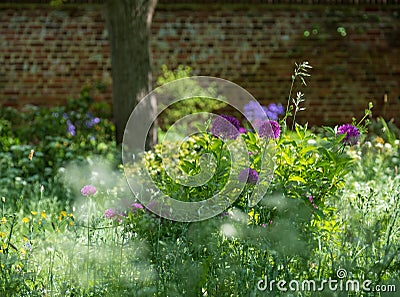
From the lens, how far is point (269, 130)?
333 cm

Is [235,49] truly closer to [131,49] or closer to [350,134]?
[131,49]

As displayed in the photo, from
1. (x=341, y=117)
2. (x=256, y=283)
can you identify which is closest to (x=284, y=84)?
(x=341, y=117)

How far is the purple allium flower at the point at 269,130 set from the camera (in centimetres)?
334

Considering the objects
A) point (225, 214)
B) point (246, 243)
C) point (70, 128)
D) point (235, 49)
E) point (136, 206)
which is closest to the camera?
point (246, 243)

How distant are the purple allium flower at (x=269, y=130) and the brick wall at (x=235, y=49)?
598 centimetres

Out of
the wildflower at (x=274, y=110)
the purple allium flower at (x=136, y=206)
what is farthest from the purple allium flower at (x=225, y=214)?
the wildflower at (x=274, y=110)

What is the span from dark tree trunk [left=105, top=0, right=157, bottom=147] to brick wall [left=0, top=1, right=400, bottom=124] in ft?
8.78

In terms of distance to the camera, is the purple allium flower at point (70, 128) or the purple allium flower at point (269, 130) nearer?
the purple allium flower at point (269, 130)

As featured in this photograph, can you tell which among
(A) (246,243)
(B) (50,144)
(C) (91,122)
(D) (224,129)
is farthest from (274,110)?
(A) (246,243)

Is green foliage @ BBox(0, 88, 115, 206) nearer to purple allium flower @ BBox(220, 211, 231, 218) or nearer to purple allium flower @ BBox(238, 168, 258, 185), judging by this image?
purple allium flower @ BBox(220, 211, 231, 218)

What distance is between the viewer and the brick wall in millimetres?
9242

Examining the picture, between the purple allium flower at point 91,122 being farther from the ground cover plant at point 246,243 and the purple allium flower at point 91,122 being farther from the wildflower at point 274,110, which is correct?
the ground cover plant at point 246,243

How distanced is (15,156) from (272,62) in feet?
13.6

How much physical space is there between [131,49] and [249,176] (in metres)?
3.52
